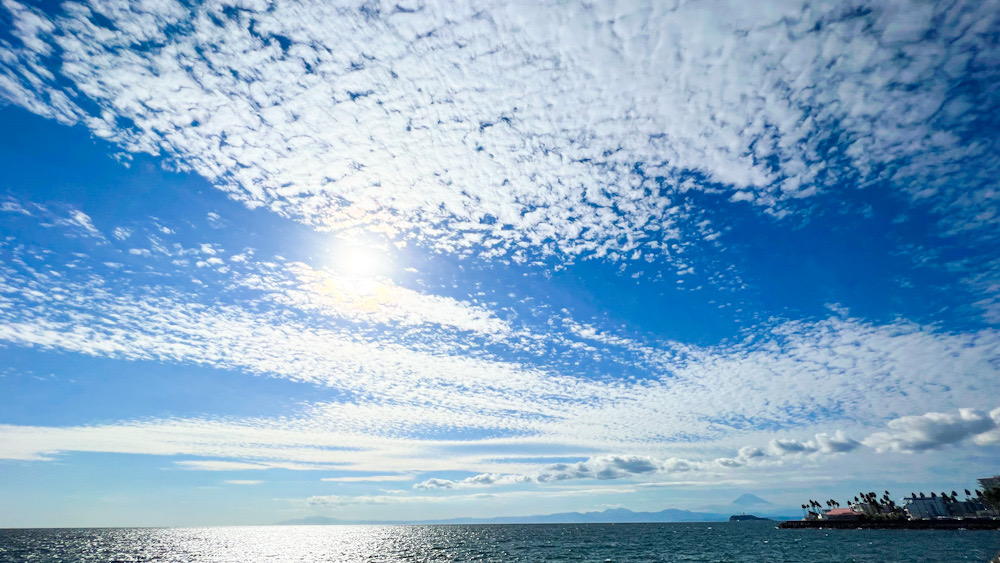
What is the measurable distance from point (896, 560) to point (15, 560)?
162205 mm

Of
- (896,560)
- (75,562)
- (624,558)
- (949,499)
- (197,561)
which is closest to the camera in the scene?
(896,560)

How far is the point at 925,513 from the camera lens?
151500 millimetres

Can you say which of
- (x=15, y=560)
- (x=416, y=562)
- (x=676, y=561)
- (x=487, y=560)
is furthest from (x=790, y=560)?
(x=15, y=560)

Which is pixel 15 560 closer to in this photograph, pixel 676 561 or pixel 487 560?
pixel 487 560

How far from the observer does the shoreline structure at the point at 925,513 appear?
13000cm

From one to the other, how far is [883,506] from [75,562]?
800ft

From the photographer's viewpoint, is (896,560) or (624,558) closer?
(896,560)

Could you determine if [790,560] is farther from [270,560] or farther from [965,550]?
[270,560]

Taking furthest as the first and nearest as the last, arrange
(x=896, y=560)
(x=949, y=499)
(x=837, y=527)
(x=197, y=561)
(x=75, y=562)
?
(x=837, y=527)
(x=949, y=499)
(x=197, y=561)
(x=75, y=562)
(x=896, y=560)

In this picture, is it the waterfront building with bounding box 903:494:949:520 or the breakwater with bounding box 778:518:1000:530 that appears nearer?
the breakwater with bounding box 778:518:1000:530

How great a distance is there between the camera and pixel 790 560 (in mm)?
74438

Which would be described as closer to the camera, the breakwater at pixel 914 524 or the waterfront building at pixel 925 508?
the breakwater at pixel 914 524

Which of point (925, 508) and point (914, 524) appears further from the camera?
point (925, 508)

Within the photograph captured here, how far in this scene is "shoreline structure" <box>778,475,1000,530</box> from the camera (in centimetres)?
13000
